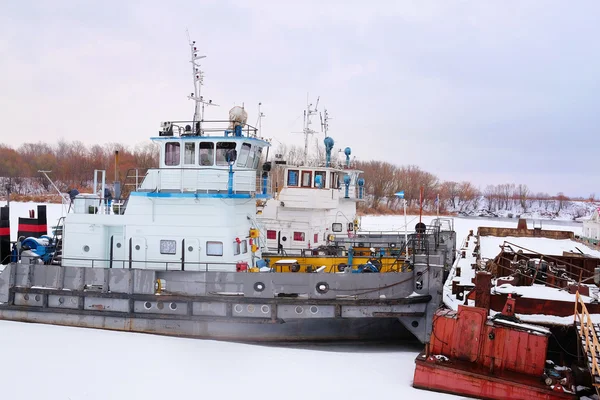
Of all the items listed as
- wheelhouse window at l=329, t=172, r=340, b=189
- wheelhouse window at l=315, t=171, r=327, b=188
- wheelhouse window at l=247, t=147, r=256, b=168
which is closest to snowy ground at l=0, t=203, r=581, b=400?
wheelhouse window at l=247, t=147, r=256, b=168

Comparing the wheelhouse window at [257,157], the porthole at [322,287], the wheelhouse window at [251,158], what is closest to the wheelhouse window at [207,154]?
the wheelhouse window at [251,158]

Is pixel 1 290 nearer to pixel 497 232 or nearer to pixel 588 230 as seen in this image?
pixel 497 232

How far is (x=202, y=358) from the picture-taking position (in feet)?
33.3

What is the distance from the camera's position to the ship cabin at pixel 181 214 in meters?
12.3

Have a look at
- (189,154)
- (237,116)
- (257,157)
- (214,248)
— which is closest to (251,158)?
(257,157)

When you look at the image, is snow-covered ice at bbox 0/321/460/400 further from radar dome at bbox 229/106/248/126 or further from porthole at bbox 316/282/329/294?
radar dome at bbox 229/106/248/126

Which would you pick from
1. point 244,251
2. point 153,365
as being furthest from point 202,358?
point 244,251

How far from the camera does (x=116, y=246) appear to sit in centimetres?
1284

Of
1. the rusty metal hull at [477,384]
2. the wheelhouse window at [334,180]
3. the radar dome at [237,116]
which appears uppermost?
the radar dome at [237,116]

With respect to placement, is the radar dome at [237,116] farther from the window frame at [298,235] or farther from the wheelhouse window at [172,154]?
the window frame at [298,235]

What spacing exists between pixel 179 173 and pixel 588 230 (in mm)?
34499

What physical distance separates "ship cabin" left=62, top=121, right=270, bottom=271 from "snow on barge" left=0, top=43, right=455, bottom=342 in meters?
0.03

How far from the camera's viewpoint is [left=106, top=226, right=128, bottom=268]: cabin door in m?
12.7

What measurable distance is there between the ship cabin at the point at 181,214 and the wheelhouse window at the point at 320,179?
5380 millimetres
